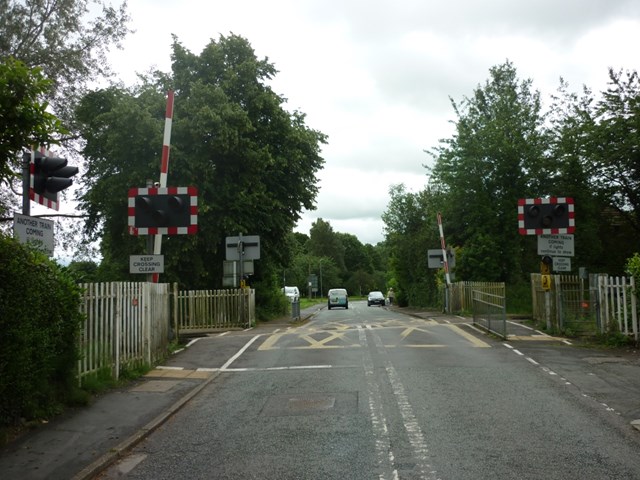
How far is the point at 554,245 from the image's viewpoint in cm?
1706

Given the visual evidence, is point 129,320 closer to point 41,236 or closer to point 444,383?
point 41,236

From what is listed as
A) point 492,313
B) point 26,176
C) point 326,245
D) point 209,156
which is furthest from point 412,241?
point 326,245

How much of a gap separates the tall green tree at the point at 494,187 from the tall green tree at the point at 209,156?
33.2 ft

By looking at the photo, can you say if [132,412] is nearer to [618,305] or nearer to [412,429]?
[412,429]

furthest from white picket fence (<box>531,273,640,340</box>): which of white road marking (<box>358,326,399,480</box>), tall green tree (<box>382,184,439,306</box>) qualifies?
tall green tree (<box>382,184,439,306</box>)

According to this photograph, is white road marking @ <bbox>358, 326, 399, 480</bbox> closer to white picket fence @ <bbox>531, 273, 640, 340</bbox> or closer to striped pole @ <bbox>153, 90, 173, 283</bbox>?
striped pole @ <bbox>153, 90, 173, 283</bbox>

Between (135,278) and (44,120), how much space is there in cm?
2113

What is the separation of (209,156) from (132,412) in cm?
1848

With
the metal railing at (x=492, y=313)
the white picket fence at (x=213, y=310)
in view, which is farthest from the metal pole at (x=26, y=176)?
the white picket fence at (x=213, y=310)

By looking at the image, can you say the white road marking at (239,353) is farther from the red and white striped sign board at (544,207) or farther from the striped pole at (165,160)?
the red and white striped sign board at (544,207)

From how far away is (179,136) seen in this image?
2511 cm

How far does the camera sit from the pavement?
237 inches

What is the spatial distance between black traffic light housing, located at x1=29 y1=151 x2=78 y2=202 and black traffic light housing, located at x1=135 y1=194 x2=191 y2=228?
15.3 ft

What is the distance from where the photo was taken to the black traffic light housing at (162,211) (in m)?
12.6
